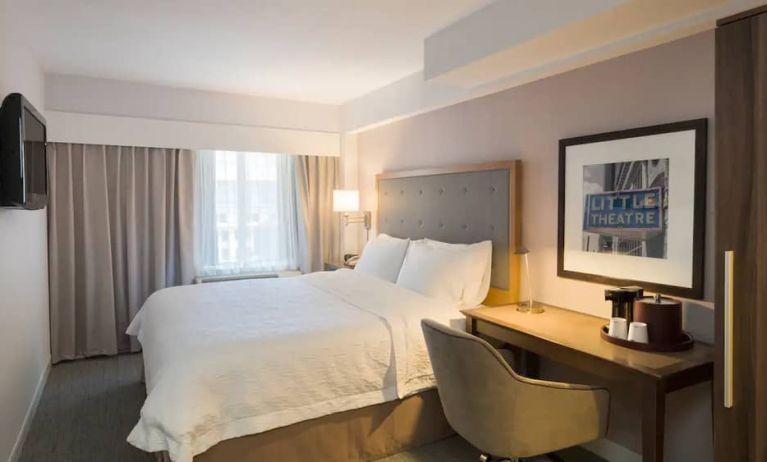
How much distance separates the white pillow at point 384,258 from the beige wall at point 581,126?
0.72 meters

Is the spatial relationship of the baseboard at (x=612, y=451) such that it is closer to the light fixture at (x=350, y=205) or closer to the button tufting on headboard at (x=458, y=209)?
the button tufting on headboard at (x=458, y=209)

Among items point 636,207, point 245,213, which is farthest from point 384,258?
point 636,207

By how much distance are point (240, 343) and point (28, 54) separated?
258 cm

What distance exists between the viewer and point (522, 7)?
2.41m

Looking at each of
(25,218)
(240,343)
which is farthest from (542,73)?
(25,218)

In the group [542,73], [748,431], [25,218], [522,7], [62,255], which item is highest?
[522,7]

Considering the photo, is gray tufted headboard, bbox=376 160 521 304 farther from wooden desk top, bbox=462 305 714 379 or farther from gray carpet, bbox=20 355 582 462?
gray carpet, bbox=20 355 582 462

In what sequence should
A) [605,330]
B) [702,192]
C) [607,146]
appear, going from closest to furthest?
1. [702,192]
2. [605,330]
3. [607,146]

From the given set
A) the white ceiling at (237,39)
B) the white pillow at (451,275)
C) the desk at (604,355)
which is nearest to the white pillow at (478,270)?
the white pillow at (451,275)

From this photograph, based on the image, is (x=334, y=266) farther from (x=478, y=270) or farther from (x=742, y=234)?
(x=742, y=234)

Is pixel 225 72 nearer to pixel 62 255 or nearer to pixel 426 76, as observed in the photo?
pixel 426 76

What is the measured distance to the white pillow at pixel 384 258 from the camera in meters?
3.76

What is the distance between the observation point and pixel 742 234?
4.85ft

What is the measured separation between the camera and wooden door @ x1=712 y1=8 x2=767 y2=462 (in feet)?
4.71
